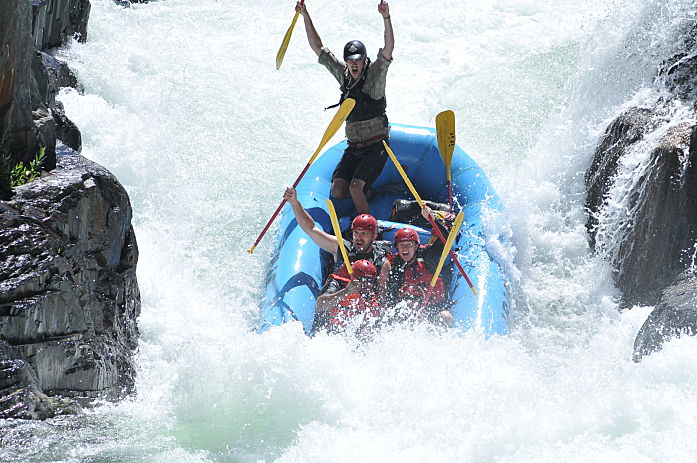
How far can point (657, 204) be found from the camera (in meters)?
6.07

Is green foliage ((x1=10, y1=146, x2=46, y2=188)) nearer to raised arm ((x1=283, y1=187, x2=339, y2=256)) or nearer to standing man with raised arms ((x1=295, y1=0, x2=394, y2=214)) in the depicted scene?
raised arm ((x1=283, y1=187, x2=339, y2=256))

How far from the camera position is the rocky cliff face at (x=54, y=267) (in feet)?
12.5

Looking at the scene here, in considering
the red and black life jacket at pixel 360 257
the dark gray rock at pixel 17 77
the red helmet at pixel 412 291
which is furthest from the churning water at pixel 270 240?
the dark gray rock at pixel 17 77

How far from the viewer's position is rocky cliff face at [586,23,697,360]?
5730 millimetres

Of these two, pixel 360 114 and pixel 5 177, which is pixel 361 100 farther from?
pixel 5 177

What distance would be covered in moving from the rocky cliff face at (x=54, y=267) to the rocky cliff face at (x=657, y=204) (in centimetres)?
307

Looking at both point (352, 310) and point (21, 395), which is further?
point (352, 310)

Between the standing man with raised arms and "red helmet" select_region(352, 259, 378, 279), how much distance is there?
1.06 meters

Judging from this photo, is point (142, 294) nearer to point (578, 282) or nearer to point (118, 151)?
point (118, 151)

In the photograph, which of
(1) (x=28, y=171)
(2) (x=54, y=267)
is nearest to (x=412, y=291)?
(2) (x=54, y=267)

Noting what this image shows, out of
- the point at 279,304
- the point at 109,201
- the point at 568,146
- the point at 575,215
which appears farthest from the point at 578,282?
the point at 109,201

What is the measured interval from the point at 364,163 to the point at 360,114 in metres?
0.37

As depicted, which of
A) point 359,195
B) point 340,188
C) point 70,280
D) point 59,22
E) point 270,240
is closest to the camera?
point 70,280

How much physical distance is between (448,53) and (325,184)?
4.80m
